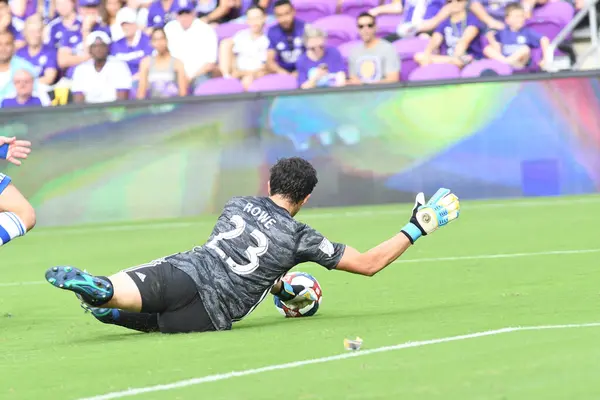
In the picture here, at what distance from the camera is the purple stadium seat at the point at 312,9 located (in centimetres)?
2036

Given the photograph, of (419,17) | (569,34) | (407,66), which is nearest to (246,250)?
(407,66)

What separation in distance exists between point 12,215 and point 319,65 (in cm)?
974

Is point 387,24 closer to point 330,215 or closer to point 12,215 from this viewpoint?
point 330,215

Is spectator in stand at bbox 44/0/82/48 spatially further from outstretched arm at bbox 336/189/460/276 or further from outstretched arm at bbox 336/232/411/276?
outstretched arm at bbox 336/232/411/276

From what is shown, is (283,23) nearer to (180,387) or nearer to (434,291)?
(434,291)

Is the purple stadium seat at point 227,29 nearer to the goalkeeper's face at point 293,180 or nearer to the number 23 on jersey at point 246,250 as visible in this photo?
the goalkeeper's face at point 293,180

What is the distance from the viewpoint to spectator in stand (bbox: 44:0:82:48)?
21078mm

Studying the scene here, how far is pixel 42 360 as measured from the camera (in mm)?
7277

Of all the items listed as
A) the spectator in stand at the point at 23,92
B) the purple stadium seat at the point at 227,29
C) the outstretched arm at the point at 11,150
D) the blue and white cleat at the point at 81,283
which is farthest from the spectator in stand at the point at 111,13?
the blue and white cleat at the point at 81,283

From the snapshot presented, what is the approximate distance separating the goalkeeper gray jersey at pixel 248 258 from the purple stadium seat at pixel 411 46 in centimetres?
1098

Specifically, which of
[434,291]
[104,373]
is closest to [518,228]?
[434,291]

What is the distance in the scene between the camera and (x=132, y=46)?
20.1 m

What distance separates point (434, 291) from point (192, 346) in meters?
2.90

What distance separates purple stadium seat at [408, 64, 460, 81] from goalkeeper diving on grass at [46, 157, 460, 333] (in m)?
9.75
